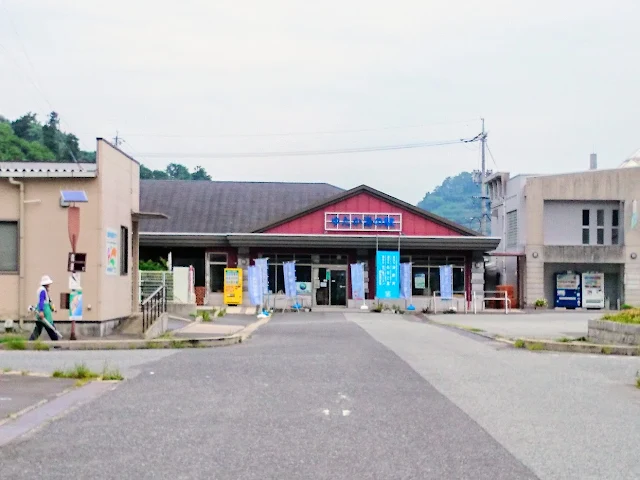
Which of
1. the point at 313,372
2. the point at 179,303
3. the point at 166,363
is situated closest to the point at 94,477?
the point at 313,372

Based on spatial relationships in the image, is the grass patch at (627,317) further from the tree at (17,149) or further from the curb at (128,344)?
the tree at (17,149)

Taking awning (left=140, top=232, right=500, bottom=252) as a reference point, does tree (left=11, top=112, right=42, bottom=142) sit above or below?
above

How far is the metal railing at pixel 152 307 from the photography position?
26416 mm

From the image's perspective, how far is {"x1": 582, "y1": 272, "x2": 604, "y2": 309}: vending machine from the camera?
1981 inches

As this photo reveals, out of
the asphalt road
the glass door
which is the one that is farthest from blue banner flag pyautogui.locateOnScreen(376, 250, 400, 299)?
the asphalt road

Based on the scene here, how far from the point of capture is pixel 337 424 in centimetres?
1012

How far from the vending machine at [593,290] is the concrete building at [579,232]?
59 cm

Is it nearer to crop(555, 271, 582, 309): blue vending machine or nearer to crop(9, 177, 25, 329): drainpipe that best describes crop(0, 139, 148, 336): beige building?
crop(9, 177, 25, 329): drainpipe

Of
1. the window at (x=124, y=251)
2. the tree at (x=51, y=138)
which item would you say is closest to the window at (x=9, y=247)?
the window at (x=124, y=251)

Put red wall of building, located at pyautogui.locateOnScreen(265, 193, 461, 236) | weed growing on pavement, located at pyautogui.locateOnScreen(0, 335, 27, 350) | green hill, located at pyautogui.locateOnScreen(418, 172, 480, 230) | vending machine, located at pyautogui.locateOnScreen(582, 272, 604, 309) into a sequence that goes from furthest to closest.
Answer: green hill, located at pyautogui.locateOnScreen(418, 172, 480, 230) < vending machine, located at pyautogui.locateOnScreen(582, 272, 604, 309) < red wall of building, located at pyautogui.locateOnScreen(265, 193, 461, 236) < weed growing on pavement, located at pyautogui.locateOnScreen(0, 335, 27, 350)

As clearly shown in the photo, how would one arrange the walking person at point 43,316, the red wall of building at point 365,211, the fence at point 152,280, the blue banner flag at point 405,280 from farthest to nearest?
1. the red wall of building at point 365,211
2. the blue banner flag at point 405,280
3. the fence at point 152,280
4. the walking person at point 43,316

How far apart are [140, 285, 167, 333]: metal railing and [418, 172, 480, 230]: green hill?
140 m

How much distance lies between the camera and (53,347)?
20.9 m

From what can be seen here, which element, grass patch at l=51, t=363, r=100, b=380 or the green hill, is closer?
grass patch at l=51, t=363, r=100, b=380
